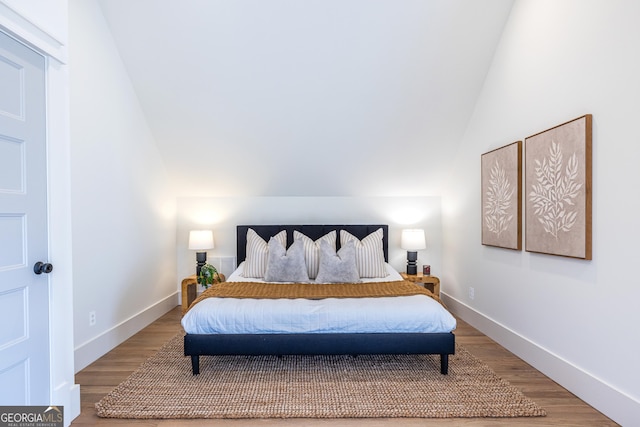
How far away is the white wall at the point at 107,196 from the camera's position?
115 inches

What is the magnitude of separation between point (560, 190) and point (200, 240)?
3.86 m

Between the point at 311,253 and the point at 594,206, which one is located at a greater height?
the point at 594,206

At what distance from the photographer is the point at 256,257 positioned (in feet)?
14.0

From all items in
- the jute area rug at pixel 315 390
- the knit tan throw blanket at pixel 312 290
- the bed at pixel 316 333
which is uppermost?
the knit tan throw blanket at pixel 312 290

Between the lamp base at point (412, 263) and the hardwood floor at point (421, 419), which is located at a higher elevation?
the lamp base at point (412, 263)

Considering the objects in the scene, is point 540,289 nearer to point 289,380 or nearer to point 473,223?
point 473,223

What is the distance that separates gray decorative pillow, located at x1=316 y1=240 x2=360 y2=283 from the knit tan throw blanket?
16 centimetres

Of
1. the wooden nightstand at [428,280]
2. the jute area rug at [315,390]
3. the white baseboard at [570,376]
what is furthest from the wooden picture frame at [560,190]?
the wooden nightstand at [428,280]

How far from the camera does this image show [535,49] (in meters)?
2.98

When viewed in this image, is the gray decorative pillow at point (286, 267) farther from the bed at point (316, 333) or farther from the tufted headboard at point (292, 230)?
the bed at point (316, 333)

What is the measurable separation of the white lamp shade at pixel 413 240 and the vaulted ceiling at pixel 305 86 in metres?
0.68

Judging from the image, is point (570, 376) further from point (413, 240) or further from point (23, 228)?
point (23, 228)

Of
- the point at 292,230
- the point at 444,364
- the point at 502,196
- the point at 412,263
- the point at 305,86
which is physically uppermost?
the point at 305,86

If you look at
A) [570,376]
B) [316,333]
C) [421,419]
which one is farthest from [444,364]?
[316,333]
